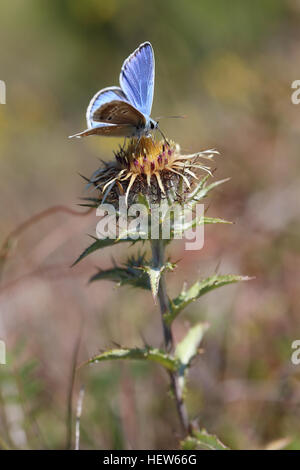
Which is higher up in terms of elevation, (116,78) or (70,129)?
(116,78)

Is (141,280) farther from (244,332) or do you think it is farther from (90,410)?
(244,332)

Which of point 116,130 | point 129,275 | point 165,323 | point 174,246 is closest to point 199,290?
point 165,323

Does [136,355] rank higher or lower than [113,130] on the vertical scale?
lower

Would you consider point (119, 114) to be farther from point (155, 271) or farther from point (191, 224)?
point (155, 271)

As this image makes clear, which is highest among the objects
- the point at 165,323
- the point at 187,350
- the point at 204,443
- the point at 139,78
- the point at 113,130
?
the point at 139,78

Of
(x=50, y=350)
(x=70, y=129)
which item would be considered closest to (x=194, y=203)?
(x=50, y=350)

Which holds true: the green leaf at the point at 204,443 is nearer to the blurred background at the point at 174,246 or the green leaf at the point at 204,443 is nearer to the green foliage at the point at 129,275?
the blurred background at the point at 174,246

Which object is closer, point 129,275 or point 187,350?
point 129,275
